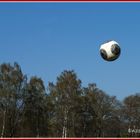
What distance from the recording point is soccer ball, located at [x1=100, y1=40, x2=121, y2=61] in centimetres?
1897

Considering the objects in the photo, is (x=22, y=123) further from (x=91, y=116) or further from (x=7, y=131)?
(x=91, y=116)

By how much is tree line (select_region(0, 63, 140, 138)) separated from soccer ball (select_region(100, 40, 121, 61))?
1995 inches

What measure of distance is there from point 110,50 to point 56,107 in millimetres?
59343

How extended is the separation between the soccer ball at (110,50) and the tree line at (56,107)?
50668 mm

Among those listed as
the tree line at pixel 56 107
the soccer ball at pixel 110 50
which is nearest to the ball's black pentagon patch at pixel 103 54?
the soccer ball at pixel 110 50

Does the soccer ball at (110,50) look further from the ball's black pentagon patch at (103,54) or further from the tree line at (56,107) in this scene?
the tree line at (56,107)

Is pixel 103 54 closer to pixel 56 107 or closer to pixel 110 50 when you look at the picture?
pixel 110 50

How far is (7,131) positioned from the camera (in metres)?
69.6

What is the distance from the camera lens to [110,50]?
18938 mm

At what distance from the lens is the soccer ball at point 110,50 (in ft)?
62.2

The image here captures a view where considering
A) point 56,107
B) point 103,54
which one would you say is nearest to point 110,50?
point 103,54

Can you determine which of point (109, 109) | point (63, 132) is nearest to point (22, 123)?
point (63, 132)

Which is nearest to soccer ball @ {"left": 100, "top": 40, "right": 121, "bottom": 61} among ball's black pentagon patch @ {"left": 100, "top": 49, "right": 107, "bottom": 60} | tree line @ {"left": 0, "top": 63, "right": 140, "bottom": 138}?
ball's black pentagon patch @ {"left": 100, "top": 49, "right": 107, "bottom": 60}

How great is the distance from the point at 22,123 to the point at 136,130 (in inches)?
1272
